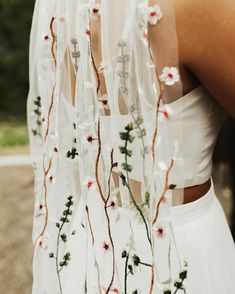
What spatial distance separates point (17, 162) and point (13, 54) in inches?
101

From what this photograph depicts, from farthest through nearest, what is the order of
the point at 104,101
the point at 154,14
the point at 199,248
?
the point at 199,248, the point at 104,101, the point at 154,14

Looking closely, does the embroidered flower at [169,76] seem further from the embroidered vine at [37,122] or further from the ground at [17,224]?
the ground at [17,224]

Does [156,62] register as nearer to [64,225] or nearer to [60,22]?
A: [60,22]

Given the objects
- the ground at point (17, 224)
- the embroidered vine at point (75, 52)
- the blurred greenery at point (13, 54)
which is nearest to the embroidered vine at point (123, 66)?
the embroidered vine at point (75, 52)

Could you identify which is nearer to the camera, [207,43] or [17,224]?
[207,43]

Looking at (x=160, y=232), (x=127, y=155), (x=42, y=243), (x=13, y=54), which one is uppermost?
(x=127, y=155)

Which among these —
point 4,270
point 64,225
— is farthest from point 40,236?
point 4,270

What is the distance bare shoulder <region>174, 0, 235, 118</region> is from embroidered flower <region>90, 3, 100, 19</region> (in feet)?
0.47

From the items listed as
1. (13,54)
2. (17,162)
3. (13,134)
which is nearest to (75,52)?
(17,162)

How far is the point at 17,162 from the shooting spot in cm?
436

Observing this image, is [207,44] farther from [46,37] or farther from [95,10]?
[46,37]

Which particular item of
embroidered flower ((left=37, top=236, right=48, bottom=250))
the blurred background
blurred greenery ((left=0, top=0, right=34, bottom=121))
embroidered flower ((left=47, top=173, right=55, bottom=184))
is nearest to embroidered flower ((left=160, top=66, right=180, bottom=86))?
embroidered flower ((left=47, top=173, right=55, bottom=184))

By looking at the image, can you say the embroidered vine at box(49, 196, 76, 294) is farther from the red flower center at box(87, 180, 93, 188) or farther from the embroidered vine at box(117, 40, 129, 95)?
the embroidered vine at box(117, 40, 129, 95)

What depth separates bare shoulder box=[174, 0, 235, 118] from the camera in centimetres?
79
